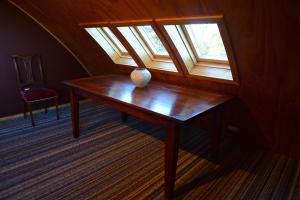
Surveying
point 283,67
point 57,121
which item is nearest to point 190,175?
point 283,67

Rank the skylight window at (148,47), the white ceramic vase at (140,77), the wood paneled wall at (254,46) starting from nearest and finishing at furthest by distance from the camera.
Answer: the wood paneled wall at (254,46)
the white ceramic vase at (140,77)
the skylight window at (148,47)

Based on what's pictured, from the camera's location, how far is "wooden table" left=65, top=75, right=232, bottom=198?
5.43 ft

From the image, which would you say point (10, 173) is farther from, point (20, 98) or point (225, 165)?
point (225, 165)

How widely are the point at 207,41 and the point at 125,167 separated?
1.61 m

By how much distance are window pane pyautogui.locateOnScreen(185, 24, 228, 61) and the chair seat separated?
210cm

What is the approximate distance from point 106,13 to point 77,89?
90 centimetres

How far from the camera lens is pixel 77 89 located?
2.47 metres

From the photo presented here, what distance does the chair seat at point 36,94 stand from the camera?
297 cm

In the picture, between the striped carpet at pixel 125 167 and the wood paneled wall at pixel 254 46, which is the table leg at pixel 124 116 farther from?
the wood paneled wall at pixel 254 46

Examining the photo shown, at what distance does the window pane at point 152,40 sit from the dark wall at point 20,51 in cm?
156

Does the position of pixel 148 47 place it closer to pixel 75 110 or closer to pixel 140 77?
pixel 140 77

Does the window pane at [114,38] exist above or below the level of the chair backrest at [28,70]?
above

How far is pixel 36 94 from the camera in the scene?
307 centimetres

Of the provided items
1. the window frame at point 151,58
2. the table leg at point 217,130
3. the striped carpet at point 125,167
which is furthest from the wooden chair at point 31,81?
the table leg at point 217,130
